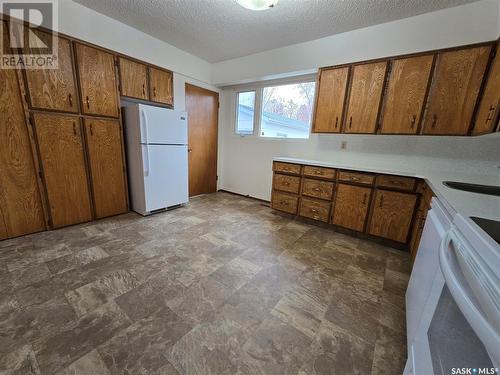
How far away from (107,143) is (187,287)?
2231 millimetres

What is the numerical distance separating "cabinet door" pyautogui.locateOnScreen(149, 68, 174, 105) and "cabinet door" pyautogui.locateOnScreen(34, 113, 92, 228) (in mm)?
1104

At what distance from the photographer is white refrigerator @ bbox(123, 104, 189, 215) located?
2686mm

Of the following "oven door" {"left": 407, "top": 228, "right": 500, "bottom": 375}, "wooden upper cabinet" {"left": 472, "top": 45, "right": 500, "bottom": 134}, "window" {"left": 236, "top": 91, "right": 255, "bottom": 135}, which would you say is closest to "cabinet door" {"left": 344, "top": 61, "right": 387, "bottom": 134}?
"wooden upper cabinet" {"left": 472, "top": 45, "right": 500, "bottom": 134}

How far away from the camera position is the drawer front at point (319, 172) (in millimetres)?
2615

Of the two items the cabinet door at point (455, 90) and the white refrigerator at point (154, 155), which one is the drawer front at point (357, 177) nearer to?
the cabinet door at point (455, 90)

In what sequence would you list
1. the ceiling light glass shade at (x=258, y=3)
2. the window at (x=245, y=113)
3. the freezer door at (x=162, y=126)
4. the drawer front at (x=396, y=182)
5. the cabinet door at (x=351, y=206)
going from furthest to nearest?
the window at (x=245, y=113) < the freezer door at (x=162, y=126) < the cabinet door at (x=351, y=206) < the drawer front at (x=396, y=182) < the ceiling light glass shade at (x=258, y=3)

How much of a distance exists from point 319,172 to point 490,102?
1.63 metres

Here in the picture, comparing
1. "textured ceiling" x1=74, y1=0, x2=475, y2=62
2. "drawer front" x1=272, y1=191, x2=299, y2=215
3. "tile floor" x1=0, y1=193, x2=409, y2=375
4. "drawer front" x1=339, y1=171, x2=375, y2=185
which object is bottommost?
"tile floor" x1=0, y1=193, x2=409, y2=375

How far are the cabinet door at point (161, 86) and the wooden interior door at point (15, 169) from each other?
139 centimetres

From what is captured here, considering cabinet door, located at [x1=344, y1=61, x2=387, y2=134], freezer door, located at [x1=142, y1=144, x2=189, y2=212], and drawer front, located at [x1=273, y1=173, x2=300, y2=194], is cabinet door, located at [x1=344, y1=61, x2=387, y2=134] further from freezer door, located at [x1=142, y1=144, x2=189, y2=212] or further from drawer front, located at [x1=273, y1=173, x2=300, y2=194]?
freezer door, located at [x1=142, y1=144, x2=189, y2=212]

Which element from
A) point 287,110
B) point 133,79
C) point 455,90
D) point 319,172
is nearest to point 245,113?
point 287,110

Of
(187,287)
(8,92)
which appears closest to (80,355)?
(187,287)

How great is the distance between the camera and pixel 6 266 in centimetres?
170

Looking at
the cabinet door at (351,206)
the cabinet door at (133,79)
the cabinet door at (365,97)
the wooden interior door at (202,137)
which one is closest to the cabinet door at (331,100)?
the cabinet door at (365,97)
